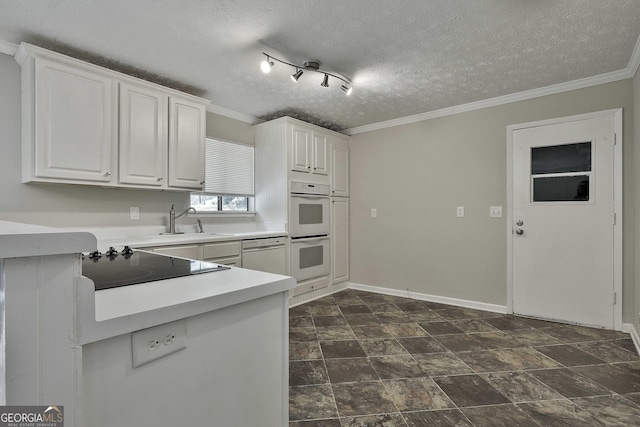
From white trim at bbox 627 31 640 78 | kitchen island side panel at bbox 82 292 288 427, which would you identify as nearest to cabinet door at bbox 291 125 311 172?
kitchen island side panel at bbox 82 292 288 427

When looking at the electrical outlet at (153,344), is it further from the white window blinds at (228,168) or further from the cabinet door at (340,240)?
the cabinet door at (340,240)

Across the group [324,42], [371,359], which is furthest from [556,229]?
[324,42]

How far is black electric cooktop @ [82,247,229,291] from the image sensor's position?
0.94 meters

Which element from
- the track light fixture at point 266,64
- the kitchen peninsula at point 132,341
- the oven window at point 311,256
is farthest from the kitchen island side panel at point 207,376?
the oven window at point 311,256

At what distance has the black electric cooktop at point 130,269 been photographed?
37.2 inches

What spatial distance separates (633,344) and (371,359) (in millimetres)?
2168

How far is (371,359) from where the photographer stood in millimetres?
2307

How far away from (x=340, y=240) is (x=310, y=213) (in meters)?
0.76

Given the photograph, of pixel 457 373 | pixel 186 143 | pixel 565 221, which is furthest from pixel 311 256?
pixel 565 221

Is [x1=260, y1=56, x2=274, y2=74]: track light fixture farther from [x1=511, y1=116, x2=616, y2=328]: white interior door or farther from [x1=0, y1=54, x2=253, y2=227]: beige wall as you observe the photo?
[x1=511, y1=116, x2=616, y2=328]: white interior door

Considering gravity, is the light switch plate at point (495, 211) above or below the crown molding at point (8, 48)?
below

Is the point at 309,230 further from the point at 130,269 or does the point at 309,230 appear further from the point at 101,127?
the point at 130,269

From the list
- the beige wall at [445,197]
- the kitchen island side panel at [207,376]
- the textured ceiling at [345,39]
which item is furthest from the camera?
the beige wall at [445,197]

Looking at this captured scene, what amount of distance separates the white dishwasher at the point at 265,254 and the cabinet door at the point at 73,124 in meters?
1.35
